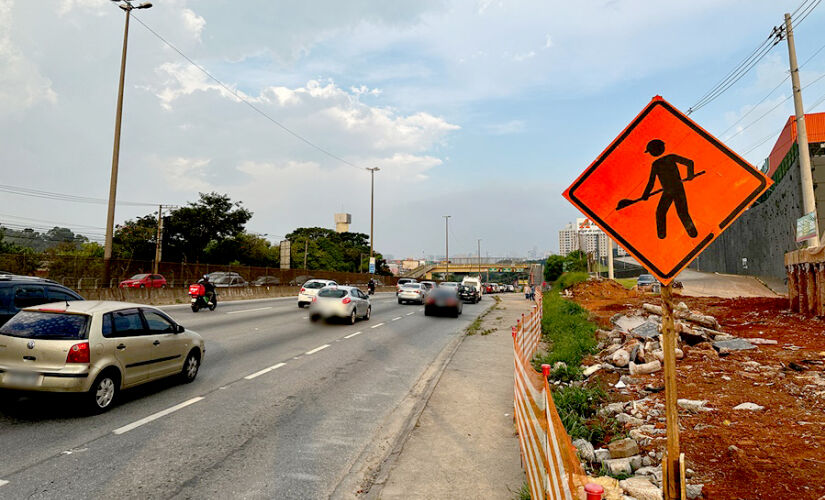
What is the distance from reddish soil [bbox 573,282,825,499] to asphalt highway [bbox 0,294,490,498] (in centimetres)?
367

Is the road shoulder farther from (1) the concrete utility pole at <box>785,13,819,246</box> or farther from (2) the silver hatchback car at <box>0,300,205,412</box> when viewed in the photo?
(1) the concrete utility pole at <box>785,13,819,246</box>

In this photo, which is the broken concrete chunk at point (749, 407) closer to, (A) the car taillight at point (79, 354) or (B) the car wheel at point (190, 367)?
(A) the car taillight at point (79, 354)

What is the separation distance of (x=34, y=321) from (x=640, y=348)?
10254mm

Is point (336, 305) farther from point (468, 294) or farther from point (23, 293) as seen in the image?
point (468, 294)

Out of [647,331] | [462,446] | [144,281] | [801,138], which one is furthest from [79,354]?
[801,138]

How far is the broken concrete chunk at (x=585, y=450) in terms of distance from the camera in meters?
5.00

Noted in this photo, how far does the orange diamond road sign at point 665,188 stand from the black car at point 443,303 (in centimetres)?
2179

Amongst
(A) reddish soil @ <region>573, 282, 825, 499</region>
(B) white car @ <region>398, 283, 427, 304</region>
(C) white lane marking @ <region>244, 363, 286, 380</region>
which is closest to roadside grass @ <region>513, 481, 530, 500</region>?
(A) reddish soil @ <region>573, 282, 825, 499</region>

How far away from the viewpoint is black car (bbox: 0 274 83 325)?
8.04m

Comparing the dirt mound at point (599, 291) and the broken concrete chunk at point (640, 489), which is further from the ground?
the dirt mound at point (599, 291)

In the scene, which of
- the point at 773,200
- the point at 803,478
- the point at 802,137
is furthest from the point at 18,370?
the point at 773,200

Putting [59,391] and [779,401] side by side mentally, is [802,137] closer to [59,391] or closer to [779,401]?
[779,401]

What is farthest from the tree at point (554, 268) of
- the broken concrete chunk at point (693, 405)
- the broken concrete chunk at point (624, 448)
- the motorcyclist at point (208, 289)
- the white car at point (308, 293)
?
the broken concrete chunk at point (624, 448)

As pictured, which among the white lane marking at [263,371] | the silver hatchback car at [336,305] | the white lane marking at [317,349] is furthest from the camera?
the silver hatchback car at [336,305]
